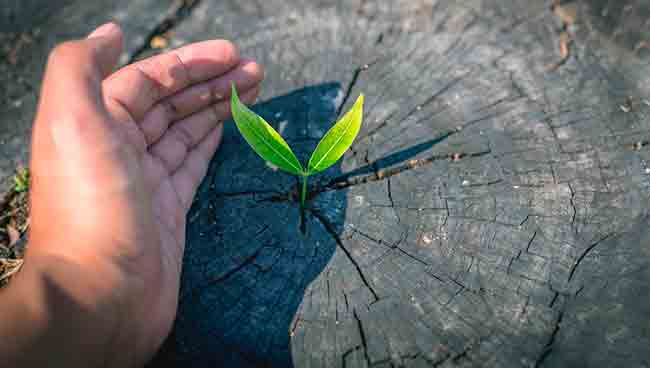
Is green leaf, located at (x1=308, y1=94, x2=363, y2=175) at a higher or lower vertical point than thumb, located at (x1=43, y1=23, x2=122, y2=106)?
lower

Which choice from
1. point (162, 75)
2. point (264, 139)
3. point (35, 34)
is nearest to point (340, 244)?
point (264, 139)

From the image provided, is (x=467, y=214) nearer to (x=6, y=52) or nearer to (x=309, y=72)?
(x=309, y=72)

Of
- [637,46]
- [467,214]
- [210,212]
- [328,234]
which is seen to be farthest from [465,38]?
[210,212]

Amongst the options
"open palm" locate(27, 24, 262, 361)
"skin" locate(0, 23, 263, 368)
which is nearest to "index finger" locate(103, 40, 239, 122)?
"open palm" locate(27, 24, 262, 361)

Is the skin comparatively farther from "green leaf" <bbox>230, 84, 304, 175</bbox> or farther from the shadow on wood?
"green leaf" <bbox>230, 84, 304, 175</bbox>

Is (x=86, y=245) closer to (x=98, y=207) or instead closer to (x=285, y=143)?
(x=98, y=207)

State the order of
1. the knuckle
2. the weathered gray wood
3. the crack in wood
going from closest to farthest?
the knuckle < the crack in wood < the weathered gray wood

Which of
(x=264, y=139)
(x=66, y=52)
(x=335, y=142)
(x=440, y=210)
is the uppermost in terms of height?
(x=66, y=52)

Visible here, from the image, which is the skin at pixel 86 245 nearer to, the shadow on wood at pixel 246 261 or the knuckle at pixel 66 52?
the knuckle at pixel 66 52
